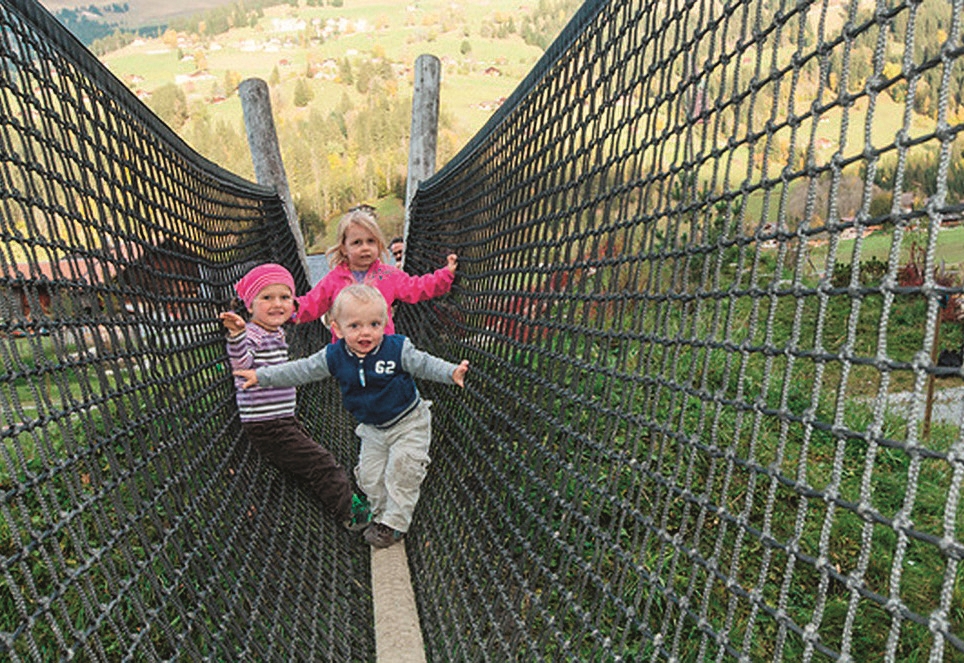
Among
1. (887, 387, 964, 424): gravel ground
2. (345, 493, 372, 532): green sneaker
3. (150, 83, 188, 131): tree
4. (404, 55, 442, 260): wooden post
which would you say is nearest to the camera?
(345, 493, 372, 532): green sneaker

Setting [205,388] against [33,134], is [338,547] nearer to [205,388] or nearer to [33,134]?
[205,388]

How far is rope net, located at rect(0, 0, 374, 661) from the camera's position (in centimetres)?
115

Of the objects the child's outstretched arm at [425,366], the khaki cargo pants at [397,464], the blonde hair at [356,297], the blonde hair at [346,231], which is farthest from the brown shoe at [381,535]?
the blonde hair at [346,231]

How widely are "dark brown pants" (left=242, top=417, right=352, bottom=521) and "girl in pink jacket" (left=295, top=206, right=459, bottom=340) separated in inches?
21.5

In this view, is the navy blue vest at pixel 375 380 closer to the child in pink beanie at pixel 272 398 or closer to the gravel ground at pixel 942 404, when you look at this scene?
the child in pink beanie at pixel 272 398

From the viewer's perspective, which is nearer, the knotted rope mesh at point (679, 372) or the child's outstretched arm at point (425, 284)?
the knotted rope mesh at point (679, 372)

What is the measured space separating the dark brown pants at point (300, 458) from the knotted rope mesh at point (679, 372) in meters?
0.27

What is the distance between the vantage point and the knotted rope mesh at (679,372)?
854 millimetres

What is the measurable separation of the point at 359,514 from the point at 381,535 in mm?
275

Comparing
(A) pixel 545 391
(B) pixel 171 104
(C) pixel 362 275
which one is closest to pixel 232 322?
(C) pixel 362 275

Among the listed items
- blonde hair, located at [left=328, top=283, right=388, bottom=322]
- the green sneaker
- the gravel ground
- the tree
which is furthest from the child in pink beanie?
the tree

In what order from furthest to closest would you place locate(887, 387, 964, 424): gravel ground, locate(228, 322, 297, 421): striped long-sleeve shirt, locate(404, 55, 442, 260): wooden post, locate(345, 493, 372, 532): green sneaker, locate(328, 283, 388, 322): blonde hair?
locate(404, 55, 442, 260): wooden post, locate(887, 387, 964, 424): gravel ground, locate(345, 493, 372, 532): green sneaker, locate(228, 322, 297, 421): striped long-sleeve shirt, locate(328, 283, 388, 322): blonde hair

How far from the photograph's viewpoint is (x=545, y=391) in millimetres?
1832

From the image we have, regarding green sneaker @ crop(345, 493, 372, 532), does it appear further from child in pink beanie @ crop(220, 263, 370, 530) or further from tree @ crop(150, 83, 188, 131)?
tree @ crop(150, 83, 188, 131)
